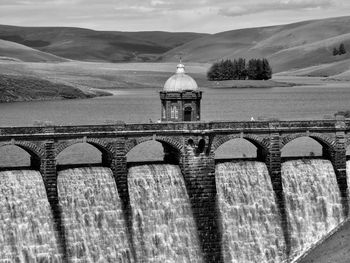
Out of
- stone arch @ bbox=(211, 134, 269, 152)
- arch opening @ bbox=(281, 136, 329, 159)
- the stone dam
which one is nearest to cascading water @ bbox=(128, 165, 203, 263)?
the stone dam

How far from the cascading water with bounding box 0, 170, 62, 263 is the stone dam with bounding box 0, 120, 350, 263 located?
9cm

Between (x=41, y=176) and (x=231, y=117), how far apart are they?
8509 cm

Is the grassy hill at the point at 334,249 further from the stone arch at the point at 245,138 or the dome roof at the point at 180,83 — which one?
the dome roof at the point at 180,83

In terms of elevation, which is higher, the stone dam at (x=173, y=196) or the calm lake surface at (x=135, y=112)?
the calm lake surface at (x=135, y=112)

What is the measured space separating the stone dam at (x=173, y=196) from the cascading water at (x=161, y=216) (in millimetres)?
99

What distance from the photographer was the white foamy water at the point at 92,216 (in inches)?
3041

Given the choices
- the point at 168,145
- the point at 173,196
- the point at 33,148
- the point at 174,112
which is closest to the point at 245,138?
the point at 168,145

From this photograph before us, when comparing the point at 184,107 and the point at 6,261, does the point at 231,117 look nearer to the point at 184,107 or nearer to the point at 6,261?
the point at 184,107

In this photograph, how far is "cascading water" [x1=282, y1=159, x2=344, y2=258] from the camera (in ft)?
→ 287

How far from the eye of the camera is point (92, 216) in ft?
257

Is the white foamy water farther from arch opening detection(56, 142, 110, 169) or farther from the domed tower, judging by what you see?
arch opening detection(56, 142, 110, 169)

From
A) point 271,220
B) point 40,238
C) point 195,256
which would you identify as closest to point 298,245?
point 271,220

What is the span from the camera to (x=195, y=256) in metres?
82.1

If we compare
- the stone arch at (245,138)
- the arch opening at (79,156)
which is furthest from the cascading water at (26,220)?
the arch opening at (79,156)
